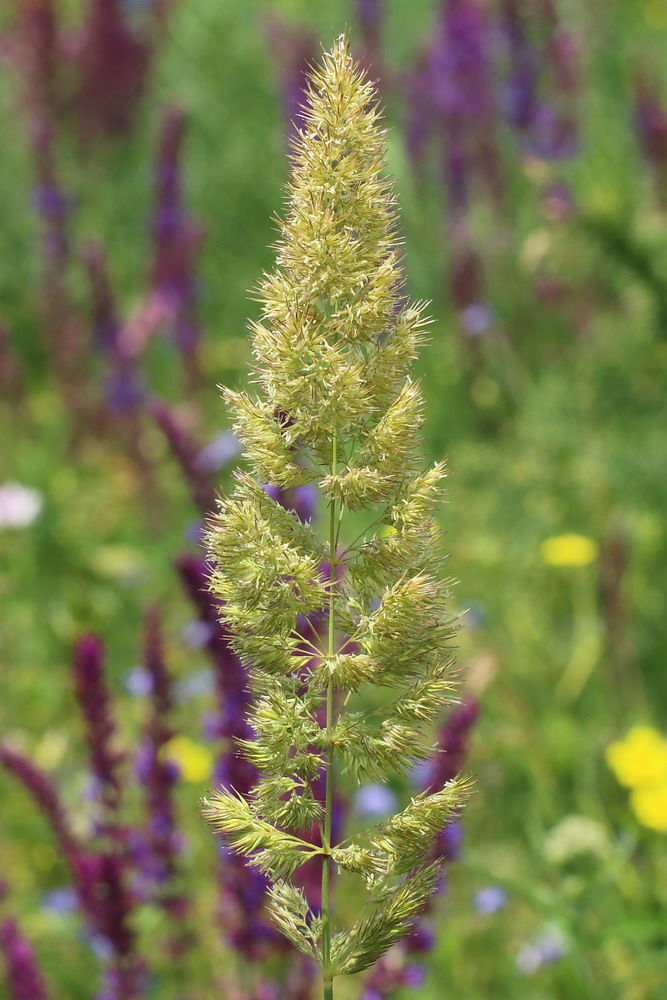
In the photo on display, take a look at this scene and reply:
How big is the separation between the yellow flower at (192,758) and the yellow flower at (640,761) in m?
0.90

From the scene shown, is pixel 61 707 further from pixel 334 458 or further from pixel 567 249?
pixel 334 458

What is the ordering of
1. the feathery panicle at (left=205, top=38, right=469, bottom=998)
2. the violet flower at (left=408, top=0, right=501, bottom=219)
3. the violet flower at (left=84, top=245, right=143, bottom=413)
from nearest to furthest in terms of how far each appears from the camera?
the feathery panicle at (left=205, top=38, right=469, bottom=998) < the violet flower at (left=84, top=245, right=143, bottom=413) < the violet flower at (left=408, top=0, right=501, bottom=219)

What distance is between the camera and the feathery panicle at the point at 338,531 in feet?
2.80

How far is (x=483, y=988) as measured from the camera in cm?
259

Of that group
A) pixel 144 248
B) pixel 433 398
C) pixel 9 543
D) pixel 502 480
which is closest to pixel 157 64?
pixel 144 248

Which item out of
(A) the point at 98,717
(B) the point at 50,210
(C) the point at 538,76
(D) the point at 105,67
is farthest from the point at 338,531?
(D) the point at 105,67

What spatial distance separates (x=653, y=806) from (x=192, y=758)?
1.06m

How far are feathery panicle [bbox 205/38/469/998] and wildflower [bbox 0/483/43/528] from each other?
3.15 meters

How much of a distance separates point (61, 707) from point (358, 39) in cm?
393

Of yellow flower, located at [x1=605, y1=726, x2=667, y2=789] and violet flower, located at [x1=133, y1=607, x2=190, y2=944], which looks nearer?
violet flower, located at [x1=133, y1=607, x2=190, y2=944]

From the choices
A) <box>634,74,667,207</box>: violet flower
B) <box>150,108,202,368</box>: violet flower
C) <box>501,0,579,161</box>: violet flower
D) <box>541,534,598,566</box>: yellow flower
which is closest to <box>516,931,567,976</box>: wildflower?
<box>541,534,598,566</box>: yellow flower

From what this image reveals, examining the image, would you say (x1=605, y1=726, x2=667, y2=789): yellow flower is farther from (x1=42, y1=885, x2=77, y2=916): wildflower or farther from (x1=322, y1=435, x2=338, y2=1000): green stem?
(x1=322, y1=435, x2=338, y2=1000): green stem

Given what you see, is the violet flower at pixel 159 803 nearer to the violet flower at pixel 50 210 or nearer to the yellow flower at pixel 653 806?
the yellow flower at pixel 653 806

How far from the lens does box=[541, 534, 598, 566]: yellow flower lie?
11.3 feet
